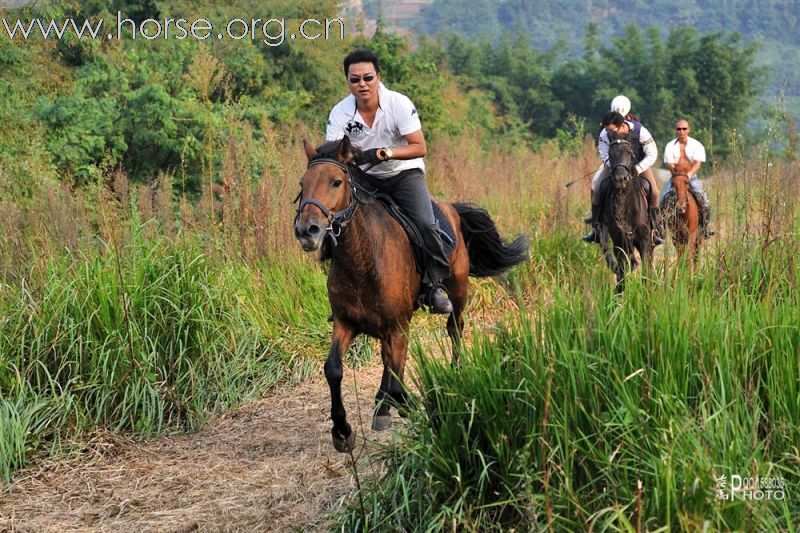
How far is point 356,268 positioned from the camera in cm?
605

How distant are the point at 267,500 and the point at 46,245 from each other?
335 cm

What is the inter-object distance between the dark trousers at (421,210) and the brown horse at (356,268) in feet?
0.46

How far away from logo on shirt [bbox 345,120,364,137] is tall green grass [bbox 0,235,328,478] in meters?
1.79

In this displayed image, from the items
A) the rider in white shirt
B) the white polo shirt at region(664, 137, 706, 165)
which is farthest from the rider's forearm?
the white polo shirt at region(664, 137, 706, 165)

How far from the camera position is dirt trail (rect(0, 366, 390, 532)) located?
546cm

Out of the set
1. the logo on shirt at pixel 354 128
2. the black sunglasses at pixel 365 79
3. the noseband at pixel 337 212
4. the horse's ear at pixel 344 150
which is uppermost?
the black sunglasses at pixel 365 79

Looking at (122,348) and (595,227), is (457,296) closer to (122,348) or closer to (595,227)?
(122,348)

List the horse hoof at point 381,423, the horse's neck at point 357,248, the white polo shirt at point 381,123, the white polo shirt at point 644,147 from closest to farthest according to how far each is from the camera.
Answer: the horse's neck at point 357,248
the horse hoof at point 381,423
the white polo shirt at point 381,123
the white polo shirt at point 644,147

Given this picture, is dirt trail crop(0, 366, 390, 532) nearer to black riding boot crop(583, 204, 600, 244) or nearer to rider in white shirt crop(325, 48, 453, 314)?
rider in white shirt crop(325, 48, 453, 314)

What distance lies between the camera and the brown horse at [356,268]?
5.66 metres

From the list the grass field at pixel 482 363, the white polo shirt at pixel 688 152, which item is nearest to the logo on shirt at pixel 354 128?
the grass field at pixel 482 363

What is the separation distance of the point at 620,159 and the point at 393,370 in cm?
552

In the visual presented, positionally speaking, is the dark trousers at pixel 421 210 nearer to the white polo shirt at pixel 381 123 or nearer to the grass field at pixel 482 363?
the white polo shirt at pixel 381 123

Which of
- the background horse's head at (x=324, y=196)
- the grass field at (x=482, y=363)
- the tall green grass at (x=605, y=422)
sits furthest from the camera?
the background horse's head at (x=324, y=196)
